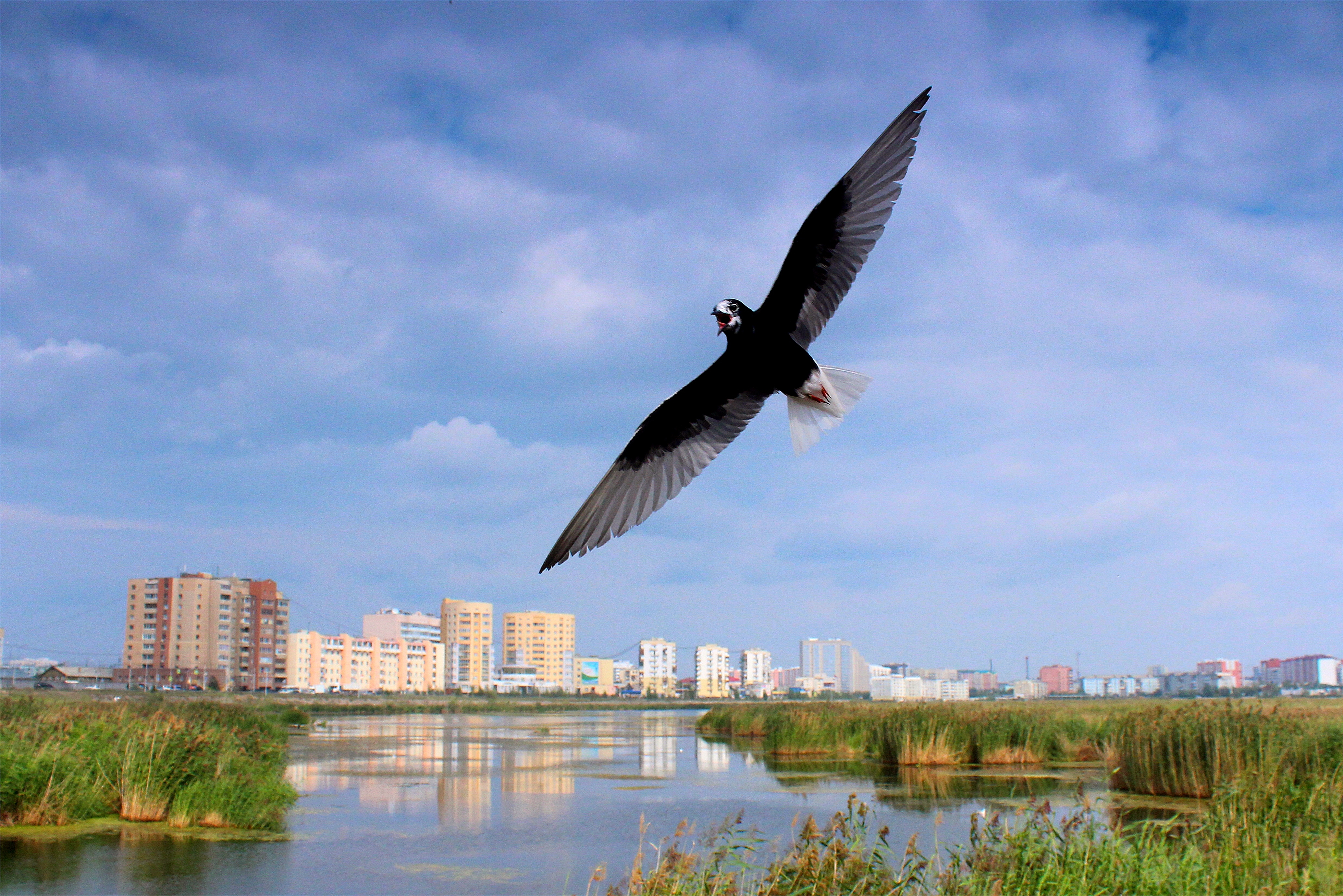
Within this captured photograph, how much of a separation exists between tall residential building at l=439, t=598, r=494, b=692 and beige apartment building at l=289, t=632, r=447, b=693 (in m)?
8.51

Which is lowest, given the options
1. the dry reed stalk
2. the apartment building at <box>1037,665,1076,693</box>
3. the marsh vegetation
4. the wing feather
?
the apartment building at <box>1037,665,1076,693</box>

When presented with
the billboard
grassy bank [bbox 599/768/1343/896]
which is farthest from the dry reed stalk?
the billboard

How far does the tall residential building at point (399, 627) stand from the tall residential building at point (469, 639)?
3.29 metres

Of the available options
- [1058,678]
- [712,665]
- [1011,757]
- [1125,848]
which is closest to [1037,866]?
[1125,848]

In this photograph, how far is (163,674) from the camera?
104812 millimetres

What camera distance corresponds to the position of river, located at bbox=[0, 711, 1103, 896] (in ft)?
34.0

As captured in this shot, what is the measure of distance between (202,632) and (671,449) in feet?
378

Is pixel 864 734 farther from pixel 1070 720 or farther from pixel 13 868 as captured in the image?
pixel 13 868

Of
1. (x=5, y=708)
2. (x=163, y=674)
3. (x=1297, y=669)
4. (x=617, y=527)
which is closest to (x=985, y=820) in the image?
(x=617, y=527)

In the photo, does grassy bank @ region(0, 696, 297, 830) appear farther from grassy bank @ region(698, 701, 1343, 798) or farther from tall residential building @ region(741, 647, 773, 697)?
tall residential building @ region(741, 647, 773, 697)

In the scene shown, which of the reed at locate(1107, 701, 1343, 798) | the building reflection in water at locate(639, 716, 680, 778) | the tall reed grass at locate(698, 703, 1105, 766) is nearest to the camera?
the reed at locate(1107, 701, 1343, 798)

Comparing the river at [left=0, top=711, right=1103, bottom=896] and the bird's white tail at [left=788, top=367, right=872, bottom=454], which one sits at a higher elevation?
the bird's white tail at [left=788, top=367, right=872, bottom=454]

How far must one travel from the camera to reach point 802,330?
3193mm

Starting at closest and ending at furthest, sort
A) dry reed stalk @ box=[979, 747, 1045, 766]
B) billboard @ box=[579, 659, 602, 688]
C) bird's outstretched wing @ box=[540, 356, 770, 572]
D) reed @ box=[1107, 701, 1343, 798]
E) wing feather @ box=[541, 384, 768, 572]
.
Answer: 1. wing feather @ box=[541, 384, 768, 572]
2. bird's outstretched wing @ box=[540, 356, 770, 572]
3. reed @ box=[1107, 701, 1343, 798]
4. dry reed stalk @ box=[979, 747, 1045, 766]
5. billboard @ box=[579, 659, 602, 688]
